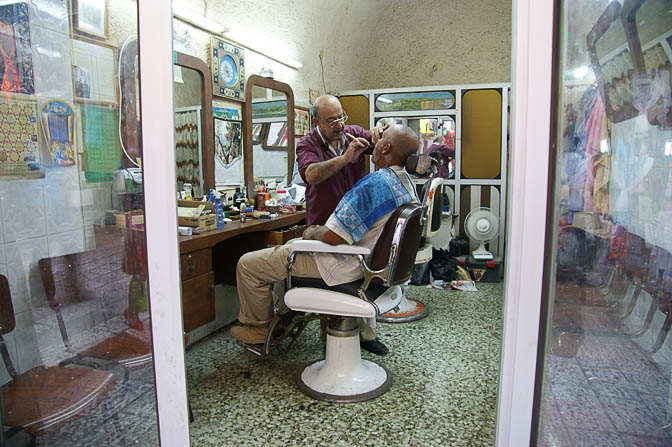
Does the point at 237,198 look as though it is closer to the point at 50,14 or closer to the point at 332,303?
the point at 332,303

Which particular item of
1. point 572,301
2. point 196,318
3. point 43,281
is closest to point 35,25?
point 43,281

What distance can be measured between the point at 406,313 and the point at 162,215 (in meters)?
2.49

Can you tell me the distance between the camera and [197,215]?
2.60 m

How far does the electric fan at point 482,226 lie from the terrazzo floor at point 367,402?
1295 millimetres

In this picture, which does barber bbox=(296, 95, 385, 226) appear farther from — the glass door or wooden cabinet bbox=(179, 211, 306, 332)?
the glass door

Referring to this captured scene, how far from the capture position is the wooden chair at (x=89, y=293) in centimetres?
138

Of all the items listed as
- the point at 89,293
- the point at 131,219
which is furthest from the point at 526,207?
the point at 89,293

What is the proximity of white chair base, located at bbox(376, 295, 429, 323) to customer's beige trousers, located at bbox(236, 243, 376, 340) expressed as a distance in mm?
1084

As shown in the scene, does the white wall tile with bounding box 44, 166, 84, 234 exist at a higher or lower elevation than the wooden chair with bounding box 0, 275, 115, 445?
higher

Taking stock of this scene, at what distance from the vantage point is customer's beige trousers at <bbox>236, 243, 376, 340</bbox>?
2.22 metres

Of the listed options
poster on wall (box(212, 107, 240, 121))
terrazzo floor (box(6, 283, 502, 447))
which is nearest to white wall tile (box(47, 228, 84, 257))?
terrazzo floor (box(6, 283, 502, 447))

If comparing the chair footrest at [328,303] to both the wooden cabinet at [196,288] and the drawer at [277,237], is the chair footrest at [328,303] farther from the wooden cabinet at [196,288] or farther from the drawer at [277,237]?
the drawer at [277,237]

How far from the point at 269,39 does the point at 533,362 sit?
3.38 metres

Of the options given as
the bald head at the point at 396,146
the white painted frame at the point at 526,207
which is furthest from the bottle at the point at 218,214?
the white painted frame at the point at 526,207
